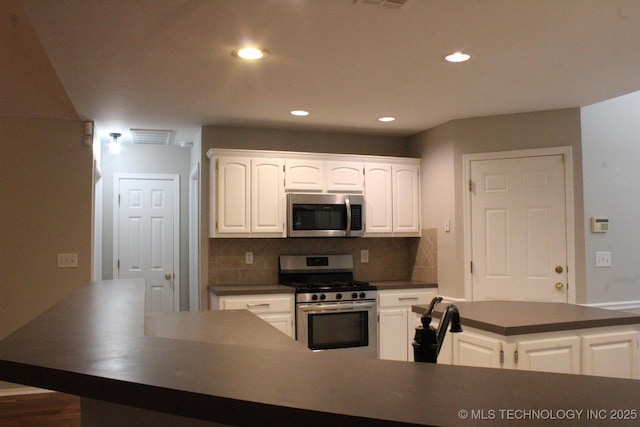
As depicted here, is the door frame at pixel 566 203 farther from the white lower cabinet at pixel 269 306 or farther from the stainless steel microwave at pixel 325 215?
the white lower cabinet at pixel 269 306

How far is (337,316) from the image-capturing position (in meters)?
4.75

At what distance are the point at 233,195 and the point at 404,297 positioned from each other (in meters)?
1.87

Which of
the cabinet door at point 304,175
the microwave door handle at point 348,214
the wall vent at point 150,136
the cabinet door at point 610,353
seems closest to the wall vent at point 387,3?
the cabinet door at point 610,353

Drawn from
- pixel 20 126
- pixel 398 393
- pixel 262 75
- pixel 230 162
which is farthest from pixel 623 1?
pixel 20 126

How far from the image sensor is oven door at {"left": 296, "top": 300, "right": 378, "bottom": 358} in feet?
15.2

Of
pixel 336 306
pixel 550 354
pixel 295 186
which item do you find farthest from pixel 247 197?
pixel 550 354

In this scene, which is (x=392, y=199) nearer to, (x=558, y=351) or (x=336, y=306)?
(x=336, y=306)

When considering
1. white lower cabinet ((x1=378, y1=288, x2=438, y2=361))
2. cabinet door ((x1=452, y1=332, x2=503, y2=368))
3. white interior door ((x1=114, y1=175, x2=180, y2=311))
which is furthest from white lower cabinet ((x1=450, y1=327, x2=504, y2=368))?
white interior door ((x1=114, y1=175, x2=180, y2=311))

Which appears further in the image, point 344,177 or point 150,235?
point 150,235

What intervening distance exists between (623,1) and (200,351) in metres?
2.44

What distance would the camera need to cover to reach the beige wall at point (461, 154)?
4.36 metres

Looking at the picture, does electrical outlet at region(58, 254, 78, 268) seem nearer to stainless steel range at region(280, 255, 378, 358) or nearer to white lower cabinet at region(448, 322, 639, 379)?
stainless steel range at region(280, 255, 378, 358)

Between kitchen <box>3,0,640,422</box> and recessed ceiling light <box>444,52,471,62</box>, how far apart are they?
64.1 inches

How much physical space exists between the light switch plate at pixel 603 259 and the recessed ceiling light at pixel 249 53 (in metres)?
3.21
